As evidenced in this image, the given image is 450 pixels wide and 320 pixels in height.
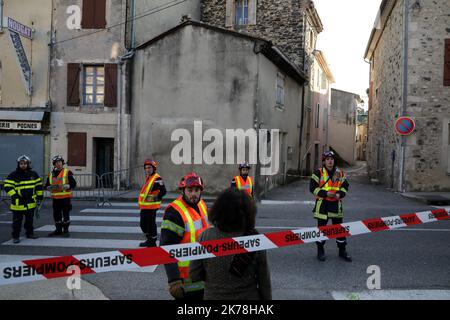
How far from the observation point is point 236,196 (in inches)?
111

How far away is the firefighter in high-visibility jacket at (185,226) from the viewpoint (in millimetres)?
3373

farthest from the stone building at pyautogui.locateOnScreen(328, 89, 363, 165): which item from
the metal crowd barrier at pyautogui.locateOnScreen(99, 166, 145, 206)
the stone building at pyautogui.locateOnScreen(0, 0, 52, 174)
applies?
the stone building at pyautogui.locateOnScreen(0, 0, 52, 174)

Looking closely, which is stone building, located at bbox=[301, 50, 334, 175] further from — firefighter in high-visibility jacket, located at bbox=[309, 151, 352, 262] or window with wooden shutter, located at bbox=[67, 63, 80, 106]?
firefighter in high-visibility jacket, located at bbox=[309, 151, 352, 262]

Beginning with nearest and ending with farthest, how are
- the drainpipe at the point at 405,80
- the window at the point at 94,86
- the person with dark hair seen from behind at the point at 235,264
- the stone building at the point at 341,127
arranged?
the person with dark hair seen from behind at the point at 235,264
the drainpipe at the point at 405,80
the window at the point at 94,86
the stone building at the point at 341,127

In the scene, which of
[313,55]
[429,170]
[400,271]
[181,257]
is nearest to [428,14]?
[429,170]

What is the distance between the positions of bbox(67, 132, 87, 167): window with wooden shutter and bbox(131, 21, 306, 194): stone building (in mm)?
1934

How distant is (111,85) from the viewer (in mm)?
16516

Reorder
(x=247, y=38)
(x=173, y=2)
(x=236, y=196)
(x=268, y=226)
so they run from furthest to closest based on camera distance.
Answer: (x=173, y=2), (x=247, y=38), (x=268, y=226), (x=236, y=196)

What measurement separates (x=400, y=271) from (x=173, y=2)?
16.1 meters

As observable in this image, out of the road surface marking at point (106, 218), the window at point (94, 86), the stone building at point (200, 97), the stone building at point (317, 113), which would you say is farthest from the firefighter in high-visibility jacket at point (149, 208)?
the stone building at point (317, 113)

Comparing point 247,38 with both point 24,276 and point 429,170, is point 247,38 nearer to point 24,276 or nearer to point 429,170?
point 429,170

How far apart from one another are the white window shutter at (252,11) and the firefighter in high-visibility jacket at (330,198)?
16.8m

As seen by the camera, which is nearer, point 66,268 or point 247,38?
point 66,268

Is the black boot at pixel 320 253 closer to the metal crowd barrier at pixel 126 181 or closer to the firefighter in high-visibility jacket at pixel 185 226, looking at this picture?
the firefighter in high-visibility jacket at pixel 185 226
